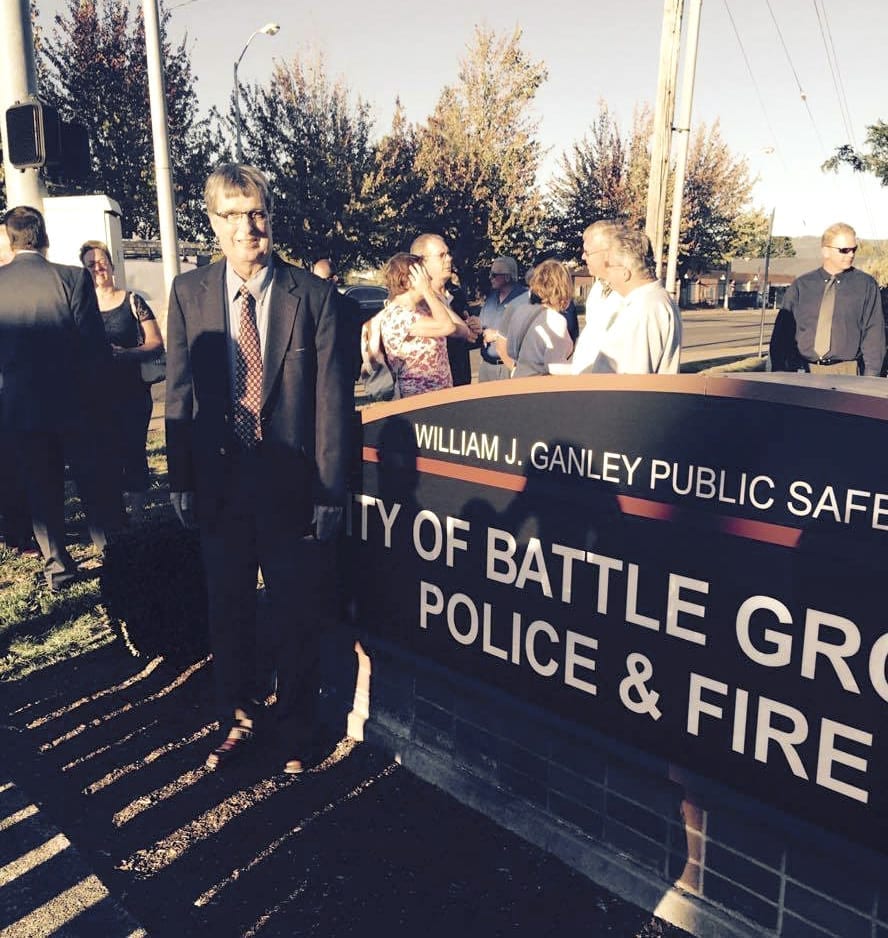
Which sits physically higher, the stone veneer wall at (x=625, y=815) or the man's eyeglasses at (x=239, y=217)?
the man's eyeglasses at (x=239, y=217)

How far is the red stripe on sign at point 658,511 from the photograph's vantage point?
2.09 m

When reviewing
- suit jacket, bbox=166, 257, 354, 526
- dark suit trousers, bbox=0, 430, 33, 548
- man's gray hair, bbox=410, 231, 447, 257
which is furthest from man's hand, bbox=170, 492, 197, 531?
dark suit trousers, bbox=0, 430, 33, 548

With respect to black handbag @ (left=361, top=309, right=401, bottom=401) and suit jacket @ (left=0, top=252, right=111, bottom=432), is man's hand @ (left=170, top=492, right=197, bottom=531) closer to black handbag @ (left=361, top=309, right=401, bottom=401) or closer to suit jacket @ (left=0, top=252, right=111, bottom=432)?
black handbag @ (left=361, top=309, right=401, bottom=401)

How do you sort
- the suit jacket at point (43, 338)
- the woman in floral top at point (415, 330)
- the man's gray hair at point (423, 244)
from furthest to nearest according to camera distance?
the man's gray hair at point (423, 244) < the suit jacket at point (43, 338) < the woman in floral top at point (415, 330)

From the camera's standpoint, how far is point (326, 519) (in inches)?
118

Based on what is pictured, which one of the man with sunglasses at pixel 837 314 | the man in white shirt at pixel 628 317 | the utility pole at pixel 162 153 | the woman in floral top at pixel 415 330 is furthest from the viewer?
the utility pole at pixel 162 153

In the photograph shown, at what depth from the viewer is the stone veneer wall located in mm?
2115

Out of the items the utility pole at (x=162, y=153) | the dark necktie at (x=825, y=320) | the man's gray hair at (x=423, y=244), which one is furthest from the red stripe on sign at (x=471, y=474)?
the utility pole at (x=162, y=153)

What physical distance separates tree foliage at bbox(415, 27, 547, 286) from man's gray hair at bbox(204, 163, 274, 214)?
2941cm

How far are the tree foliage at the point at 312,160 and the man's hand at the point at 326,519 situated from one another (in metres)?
26.7

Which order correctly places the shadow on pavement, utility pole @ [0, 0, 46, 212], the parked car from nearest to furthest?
1. the shadow on pavement
2. utility pole @ [0, 0, 46, 212]
3. the parked car

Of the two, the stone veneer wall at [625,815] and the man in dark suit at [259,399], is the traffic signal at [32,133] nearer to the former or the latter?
the man in dark suit at [259,399]

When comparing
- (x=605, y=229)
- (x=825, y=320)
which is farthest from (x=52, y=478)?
(x=825, y=320)

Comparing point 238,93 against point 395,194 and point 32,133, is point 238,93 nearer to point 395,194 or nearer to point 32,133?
point 395,194
